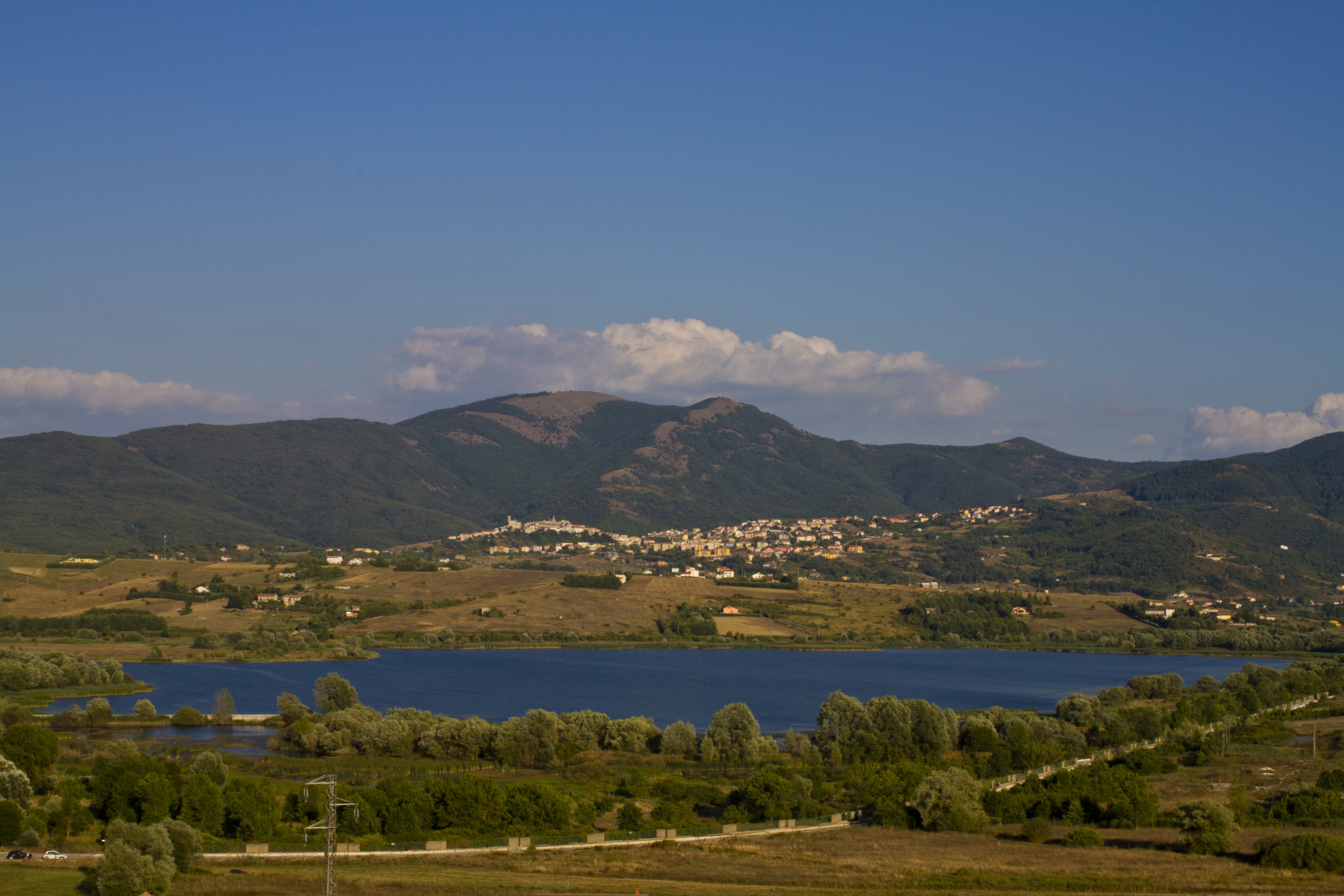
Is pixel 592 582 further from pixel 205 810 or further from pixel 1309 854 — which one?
pixel 1309 854

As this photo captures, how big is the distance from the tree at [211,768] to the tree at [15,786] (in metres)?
4.86

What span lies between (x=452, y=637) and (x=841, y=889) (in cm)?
8412

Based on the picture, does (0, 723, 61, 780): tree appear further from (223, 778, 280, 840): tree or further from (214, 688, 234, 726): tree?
(214, 688, 234, 726): tree

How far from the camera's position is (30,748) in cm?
4169

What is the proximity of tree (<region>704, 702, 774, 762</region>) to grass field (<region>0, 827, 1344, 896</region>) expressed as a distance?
50.7 ft

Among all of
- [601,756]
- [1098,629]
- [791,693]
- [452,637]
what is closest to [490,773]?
[601,756]

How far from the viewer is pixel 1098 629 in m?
132

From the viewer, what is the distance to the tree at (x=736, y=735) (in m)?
51.8

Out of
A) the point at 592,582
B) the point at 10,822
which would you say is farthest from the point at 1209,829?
the point at 592,582

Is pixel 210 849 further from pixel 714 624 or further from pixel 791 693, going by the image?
pixel 714 624

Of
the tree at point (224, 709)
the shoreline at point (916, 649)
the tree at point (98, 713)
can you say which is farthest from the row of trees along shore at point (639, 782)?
the shoreline at point (916, 649)

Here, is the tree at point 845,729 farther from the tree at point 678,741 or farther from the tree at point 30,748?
the tree at point 30,748

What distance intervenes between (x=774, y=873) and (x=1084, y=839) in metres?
10.6

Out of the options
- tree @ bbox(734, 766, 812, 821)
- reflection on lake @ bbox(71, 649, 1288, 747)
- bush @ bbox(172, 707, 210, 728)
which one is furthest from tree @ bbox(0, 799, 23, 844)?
bush @ bbox(172, 707, 210, 728)
